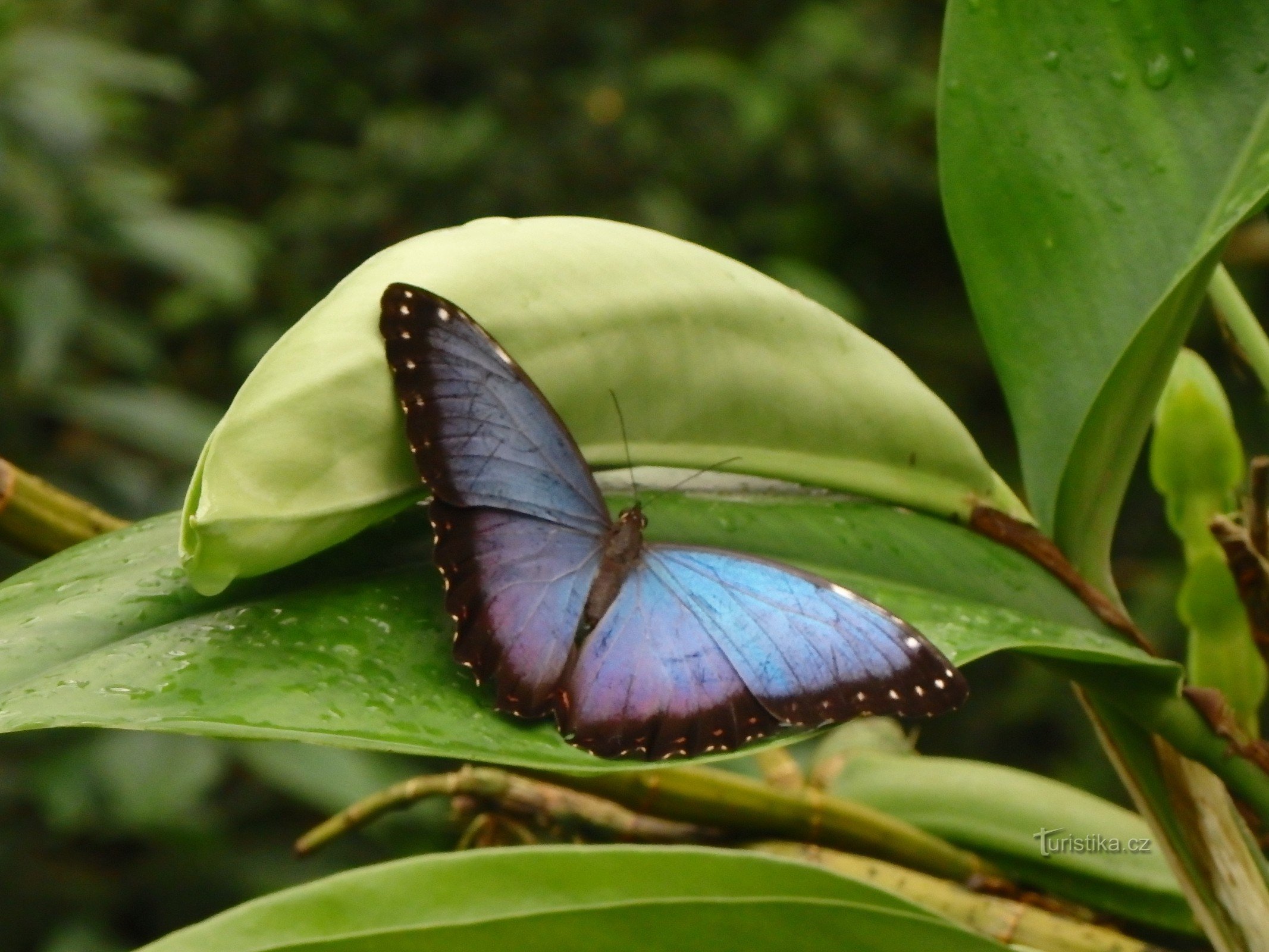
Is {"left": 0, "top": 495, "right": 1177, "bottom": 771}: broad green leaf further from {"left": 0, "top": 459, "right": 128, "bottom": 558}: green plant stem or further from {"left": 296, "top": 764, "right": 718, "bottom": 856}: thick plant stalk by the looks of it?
{"left": 296, "top": 764, "right": 718, "bottom": 856}: thick plant stalk

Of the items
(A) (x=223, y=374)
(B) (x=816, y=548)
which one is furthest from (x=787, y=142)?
(B) (x=816, y=548)

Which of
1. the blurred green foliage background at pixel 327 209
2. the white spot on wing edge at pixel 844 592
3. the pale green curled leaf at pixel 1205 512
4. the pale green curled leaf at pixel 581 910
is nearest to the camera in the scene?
the pale green curled leaf at pixel 581 910

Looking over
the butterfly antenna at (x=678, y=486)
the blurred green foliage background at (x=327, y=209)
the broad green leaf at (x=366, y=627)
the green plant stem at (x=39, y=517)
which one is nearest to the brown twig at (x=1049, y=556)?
the broad green leaf at (x=366, y=627)

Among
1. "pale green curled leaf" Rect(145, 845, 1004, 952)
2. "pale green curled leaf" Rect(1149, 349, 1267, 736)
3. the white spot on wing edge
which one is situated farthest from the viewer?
"pale green curled leaf" Rect(1149, 349, 1267, 736)

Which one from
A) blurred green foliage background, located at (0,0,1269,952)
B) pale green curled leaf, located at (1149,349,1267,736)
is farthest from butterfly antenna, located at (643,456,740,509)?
blurred green foliage background, located at (0,0,1269,952)

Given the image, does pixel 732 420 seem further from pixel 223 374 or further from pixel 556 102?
pixel 556 102

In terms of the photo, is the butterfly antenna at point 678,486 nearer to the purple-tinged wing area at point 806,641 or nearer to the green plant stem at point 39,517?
the purple-tinged wing area at point 806,641
